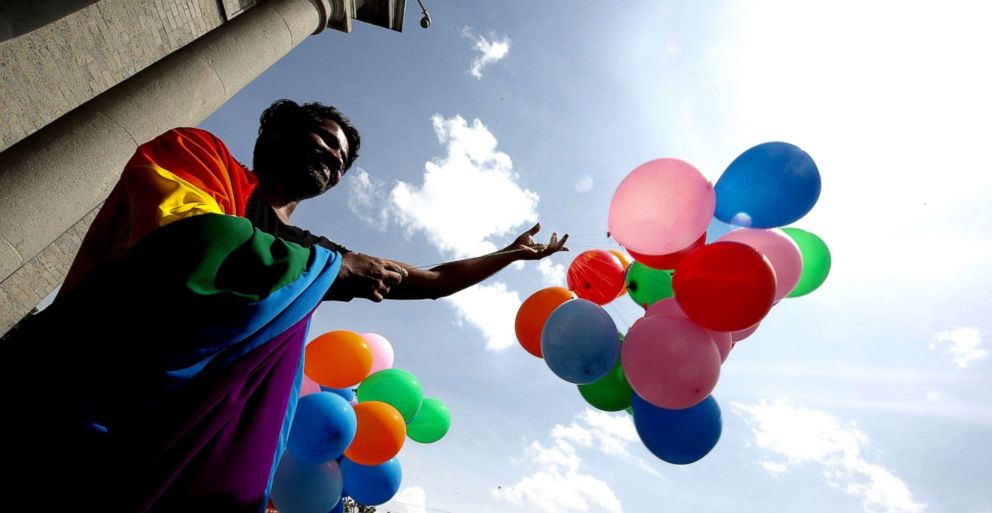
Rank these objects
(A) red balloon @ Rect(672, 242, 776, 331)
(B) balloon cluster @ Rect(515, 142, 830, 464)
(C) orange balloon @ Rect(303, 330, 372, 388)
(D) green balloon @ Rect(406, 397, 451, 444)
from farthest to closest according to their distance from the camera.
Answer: (D) green balloon @ Rect(406, 397, 451, 444) → (C) orange balloon @ Rect(303, 330, 372, 388) → (B) balloon cluster @ Rect(515, 142, 830, 464) → (A) red balloon @ Rect(672, 242, 776, 331)

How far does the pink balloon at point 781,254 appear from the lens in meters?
2.98

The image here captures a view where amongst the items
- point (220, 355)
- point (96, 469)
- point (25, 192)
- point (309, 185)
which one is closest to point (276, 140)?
point (309, 185)

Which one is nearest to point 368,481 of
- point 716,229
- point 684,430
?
point 684,430

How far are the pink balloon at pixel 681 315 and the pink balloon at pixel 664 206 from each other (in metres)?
0.39

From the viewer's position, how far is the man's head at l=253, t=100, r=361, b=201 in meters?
2.21

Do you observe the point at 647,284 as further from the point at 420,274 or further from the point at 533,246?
→ the point at 420,274

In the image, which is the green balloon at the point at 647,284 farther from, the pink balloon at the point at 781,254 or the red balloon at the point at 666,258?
the pink balloon at the point at 781,254

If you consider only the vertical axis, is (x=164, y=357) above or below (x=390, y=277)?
below

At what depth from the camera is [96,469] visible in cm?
104

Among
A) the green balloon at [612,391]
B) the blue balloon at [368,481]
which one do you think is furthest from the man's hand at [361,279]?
the blue balloon at [368,481]

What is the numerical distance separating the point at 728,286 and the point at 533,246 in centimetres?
113

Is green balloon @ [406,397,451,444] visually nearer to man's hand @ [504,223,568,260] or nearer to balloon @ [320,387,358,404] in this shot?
balloon @ [320,387,358,404]

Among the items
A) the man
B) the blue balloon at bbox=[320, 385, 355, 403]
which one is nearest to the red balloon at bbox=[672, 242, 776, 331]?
the man

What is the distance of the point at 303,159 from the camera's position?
224 cm
